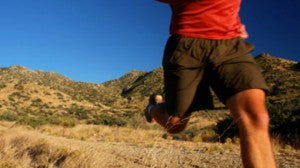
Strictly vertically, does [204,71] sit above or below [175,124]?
above

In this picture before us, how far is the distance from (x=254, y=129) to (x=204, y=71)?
700 millimetres

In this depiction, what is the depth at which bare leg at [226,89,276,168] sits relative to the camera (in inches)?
132

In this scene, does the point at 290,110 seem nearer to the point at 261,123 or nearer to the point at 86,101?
the point at 261,123

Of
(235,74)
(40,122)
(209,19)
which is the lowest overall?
(235,74)

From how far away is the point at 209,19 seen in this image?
3887mm

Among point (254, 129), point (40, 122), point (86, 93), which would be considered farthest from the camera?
point (86, 93)

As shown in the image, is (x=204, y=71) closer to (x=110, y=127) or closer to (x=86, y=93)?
(x=110, y=127)

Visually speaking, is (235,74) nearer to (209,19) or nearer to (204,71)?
(204,71)

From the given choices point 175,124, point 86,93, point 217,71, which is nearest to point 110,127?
point 175,124

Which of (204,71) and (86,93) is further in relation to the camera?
(86,93)

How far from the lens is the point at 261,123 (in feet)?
11.2

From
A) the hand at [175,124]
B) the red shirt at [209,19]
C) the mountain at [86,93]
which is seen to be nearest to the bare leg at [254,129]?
the red shirt at [209,19]

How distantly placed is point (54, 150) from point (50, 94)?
5518 cm

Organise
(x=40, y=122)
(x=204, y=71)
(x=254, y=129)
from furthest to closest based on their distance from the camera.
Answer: (x=40, y=122)
(x=204, y=71)
(x=254, y=129)
